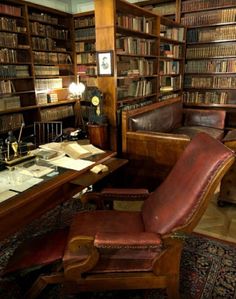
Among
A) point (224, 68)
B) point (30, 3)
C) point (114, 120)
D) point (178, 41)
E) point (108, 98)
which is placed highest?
point (30, 3)

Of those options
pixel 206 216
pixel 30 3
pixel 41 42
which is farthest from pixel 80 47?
pixel 206 216

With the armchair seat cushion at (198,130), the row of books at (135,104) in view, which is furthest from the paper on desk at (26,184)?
the armchair seat cushion at (198,130)

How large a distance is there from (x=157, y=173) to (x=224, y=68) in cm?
255

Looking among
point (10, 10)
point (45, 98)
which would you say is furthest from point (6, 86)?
point (10, 10)

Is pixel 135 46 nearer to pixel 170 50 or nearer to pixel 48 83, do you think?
pixel 170 50

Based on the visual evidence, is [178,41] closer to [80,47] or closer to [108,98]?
[80,47]

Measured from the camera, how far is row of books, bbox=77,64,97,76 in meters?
4.74

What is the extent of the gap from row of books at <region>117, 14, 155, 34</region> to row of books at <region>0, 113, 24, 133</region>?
2.17 meters

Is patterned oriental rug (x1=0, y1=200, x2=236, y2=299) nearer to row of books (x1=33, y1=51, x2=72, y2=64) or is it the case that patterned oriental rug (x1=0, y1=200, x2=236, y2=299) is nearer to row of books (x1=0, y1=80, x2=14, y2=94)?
row of books (x1=0, y1=80, x2=14, y2=94)

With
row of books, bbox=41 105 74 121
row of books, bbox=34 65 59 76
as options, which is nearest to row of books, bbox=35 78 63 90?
row of books, bbox=34 65 59 76

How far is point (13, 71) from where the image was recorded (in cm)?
385

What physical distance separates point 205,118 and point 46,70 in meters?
2.80

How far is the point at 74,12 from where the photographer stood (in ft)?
16.9

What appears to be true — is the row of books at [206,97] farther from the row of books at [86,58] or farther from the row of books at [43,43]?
the row of books at [43,43]
